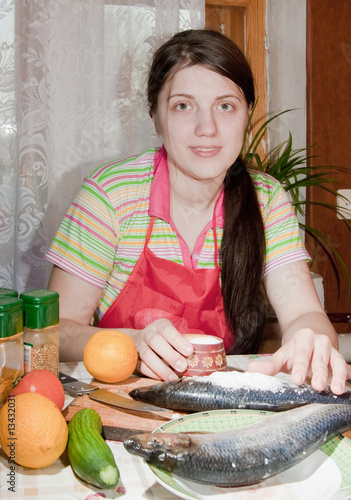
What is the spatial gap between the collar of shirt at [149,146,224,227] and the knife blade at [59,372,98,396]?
0.58 metres

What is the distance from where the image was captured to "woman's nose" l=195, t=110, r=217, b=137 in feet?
4.37

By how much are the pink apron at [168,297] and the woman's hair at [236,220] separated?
4cm

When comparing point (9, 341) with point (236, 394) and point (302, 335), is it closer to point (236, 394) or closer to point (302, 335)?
point (236, 394)

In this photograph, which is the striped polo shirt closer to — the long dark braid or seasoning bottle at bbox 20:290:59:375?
the long dark braid

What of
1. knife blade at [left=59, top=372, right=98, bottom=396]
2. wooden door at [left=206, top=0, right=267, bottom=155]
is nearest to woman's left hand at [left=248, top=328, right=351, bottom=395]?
knife blade at [left=59, top=372, right=98, bottom=396]

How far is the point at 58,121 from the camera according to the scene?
6.62ft

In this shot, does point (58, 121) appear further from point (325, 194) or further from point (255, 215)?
point (325, 194)

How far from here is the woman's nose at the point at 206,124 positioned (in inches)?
52.4

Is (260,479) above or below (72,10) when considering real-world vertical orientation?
below

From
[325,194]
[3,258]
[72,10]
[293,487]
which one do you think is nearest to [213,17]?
[72,10]

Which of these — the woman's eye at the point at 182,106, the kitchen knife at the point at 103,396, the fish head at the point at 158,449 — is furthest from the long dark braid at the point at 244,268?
the fish head at the point at 158,449

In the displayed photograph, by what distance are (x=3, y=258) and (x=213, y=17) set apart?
136 cm

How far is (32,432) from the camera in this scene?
2.21 ft

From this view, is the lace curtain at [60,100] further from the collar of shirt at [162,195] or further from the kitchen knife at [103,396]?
the kitchen knife at [103,396]
